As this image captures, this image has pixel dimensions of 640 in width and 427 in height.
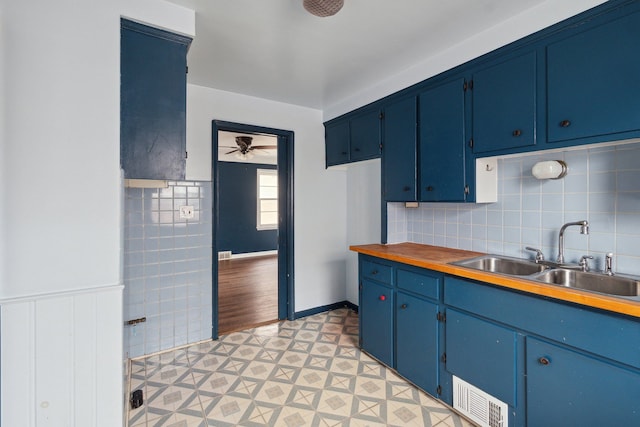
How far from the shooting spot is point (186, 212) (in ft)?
9.19

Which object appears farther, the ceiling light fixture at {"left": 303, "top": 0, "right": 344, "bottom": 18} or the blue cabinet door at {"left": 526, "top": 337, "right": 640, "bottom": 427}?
the ceiling light fixture at {"left": 303, "top": 0, "right": 344, "bottom": 18}

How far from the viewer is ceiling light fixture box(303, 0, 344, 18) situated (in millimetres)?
A: 1541

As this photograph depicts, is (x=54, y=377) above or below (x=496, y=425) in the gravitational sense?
above

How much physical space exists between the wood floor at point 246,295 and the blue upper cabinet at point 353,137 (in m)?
1.93

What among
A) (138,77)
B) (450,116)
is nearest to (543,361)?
(450,116)

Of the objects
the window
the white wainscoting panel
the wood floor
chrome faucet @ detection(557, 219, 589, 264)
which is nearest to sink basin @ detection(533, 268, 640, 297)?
chrome faucet @ detection(557, 219, 589, 264)

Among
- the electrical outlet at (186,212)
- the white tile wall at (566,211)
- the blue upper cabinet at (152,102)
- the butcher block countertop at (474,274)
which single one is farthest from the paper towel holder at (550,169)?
the electrical outlet at (186,212)

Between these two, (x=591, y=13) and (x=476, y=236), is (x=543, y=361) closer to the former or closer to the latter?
(x=476, y=236)

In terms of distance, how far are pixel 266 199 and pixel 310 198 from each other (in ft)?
13.5

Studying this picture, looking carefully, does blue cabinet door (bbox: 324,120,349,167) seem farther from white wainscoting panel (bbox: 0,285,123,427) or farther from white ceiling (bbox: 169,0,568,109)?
white wainscoting panel (bbox: 0,285,123,427)

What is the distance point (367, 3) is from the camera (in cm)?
171

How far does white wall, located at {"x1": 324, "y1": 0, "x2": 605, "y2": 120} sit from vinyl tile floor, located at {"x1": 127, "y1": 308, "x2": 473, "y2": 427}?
7.57 ft

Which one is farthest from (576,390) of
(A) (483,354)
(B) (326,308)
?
(B) (326,308)

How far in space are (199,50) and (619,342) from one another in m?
2.87
